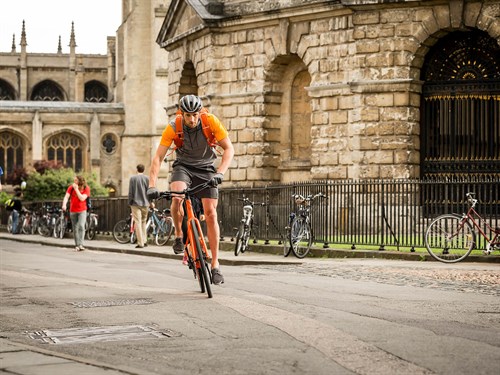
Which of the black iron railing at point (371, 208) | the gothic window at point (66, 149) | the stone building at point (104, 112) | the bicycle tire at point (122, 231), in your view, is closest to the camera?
the black iron railing at point (371, 208)

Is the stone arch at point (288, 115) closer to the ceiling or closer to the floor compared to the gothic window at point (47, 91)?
closer to the floor

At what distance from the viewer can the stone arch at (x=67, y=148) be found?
81.4 meters

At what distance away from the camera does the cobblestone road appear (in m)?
13.3

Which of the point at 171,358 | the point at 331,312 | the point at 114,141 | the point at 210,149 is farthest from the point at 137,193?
the point at 114,141

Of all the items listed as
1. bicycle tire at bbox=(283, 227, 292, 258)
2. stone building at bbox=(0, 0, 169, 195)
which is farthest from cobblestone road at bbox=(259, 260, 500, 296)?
stone building at bbox=(0, 0, 169, 195)

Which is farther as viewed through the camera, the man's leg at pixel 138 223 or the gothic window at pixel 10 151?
the gothic window at pixel 10 151

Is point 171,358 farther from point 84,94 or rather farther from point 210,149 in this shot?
point 84,94

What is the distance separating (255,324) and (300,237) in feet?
35.6

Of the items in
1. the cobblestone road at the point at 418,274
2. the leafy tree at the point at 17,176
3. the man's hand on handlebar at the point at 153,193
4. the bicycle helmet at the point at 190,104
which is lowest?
the cobblestone road at the point at 418,274

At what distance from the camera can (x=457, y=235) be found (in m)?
18.1

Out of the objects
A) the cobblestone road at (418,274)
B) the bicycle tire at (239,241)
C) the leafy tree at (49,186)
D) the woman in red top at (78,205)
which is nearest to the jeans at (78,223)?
the woman in red top at (78,205)

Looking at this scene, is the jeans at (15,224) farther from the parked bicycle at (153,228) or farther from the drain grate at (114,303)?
the drain grate at (114,303)

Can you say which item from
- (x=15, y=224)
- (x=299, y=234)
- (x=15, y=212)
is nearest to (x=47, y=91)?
(x=15, y=212)

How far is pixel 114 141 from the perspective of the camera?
81.4m
